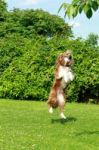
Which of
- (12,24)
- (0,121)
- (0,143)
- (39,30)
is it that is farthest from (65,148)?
(39,30)

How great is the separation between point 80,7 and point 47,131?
5.09m

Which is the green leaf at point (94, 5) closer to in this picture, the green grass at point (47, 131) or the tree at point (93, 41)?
the green grass at point (47, 131)

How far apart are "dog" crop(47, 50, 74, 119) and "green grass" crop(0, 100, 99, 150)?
549 millimetres

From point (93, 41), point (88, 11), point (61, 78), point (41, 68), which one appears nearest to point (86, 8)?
point (88, 11)

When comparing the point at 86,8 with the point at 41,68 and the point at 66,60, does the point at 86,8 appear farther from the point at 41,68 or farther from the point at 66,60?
the point at 41,68

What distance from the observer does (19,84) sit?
24.9 m

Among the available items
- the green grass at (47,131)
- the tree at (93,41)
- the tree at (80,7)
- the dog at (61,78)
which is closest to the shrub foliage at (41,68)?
the tree at (93,41)

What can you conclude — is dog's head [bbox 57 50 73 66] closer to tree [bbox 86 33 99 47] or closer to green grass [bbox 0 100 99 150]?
green grass [bbox 0 100 99 150]

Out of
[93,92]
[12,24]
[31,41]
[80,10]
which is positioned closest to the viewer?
[80,10]

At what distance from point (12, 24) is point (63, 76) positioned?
3078 cm

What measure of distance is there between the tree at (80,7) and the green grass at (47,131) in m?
3.36

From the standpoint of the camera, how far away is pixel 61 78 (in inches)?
563

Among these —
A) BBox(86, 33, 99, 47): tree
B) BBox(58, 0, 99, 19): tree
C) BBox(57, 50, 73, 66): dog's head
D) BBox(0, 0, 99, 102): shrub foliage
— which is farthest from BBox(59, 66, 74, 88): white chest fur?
BBox(86, 33, 99, 47): tree

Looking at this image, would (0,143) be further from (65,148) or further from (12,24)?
(12,24)
